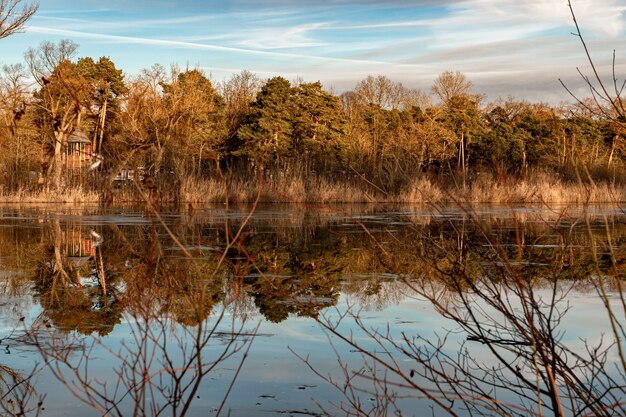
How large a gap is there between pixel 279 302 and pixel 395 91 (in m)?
48.5

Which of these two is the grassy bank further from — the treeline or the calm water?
the calm water

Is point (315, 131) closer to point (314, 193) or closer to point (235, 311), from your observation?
point (314, 193)

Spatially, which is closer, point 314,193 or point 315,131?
point 314,193

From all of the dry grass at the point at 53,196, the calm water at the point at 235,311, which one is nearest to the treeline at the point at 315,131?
the dry grass at the point at 53,196

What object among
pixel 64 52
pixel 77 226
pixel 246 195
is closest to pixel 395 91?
pixel 64 52

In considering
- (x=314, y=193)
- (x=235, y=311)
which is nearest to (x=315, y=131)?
(x=314, y=193)

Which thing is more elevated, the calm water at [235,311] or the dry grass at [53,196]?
the calm water at [235,311]

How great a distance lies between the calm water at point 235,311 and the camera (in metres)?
3.59

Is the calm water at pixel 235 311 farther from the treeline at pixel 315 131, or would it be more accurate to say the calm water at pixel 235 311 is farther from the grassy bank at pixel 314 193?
the treeline at pixel 315 131

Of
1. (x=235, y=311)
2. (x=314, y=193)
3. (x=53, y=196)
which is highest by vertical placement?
(x=235, y=311)

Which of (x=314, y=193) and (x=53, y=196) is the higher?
(x=314, y=193)

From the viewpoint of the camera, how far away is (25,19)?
28.4 m

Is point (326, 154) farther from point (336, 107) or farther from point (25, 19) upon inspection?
point (25, 19)

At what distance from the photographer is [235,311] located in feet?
12.8
